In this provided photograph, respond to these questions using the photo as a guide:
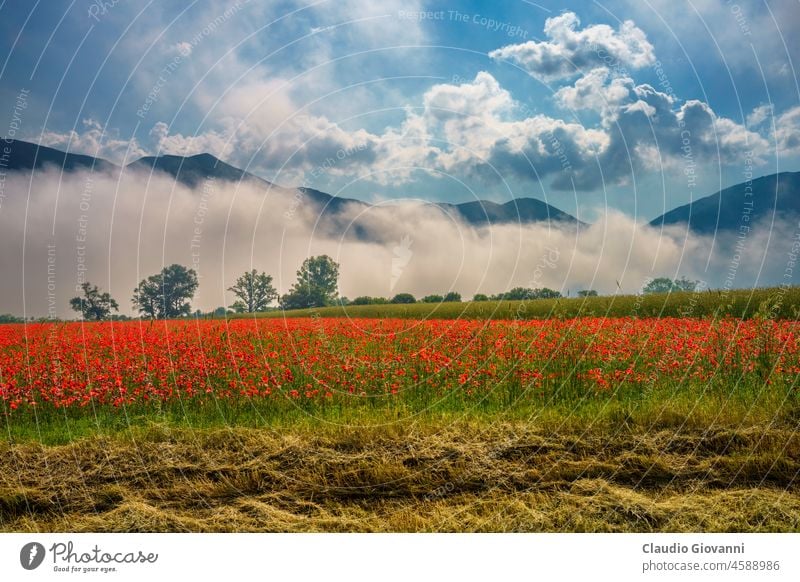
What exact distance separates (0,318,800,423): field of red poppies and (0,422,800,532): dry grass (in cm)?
126

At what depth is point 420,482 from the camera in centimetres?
654

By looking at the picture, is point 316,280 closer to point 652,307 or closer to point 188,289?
point 188,289

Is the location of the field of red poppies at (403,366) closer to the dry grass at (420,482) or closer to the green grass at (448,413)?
the green grass at (448,413)

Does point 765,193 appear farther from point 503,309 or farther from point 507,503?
point 503,309

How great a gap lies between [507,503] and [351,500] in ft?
5.82

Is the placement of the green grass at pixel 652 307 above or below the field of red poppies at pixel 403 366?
above

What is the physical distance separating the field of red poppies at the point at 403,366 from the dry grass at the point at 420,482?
1.26 m

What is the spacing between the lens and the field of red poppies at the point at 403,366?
28.0 feet

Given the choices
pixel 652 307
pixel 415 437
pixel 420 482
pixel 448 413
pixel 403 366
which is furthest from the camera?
pixel 652 307

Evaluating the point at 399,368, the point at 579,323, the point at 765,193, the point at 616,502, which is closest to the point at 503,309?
the point at 579,323

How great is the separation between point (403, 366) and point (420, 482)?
9.84ft

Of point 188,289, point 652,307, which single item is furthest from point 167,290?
point 652,307

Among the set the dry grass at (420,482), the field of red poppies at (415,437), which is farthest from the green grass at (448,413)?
the dry grass at (420,482)

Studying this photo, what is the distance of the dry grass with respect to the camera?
6277 mm
